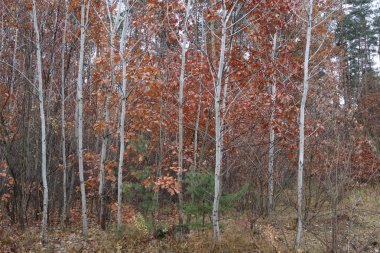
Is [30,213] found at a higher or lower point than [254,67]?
lower

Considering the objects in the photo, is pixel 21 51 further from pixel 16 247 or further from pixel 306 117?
pixel 306 117

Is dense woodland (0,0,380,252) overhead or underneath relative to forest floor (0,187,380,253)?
overhead

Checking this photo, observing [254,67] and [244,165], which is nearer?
[254,67]

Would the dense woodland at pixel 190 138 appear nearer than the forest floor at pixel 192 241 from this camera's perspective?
No

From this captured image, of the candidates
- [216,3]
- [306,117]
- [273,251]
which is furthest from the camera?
[306,117]

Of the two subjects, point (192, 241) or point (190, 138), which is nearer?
point (192, 241)

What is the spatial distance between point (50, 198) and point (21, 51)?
4293 millimetres

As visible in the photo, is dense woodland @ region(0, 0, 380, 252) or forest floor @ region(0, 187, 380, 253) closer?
forest floor @ region(0, 187, 380, 253)

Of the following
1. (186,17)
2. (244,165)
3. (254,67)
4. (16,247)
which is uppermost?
(186,17)

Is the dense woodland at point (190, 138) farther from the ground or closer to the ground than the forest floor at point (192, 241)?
farther from the ground

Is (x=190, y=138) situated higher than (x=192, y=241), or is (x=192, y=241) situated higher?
(x=190, y=138)

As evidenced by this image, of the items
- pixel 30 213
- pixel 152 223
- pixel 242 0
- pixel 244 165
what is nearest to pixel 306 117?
pixel 244 165

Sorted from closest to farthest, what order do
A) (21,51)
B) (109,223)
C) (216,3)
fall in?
(216,3)
(109,223)
(21,51)

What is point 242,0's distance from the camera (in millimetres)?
6258
